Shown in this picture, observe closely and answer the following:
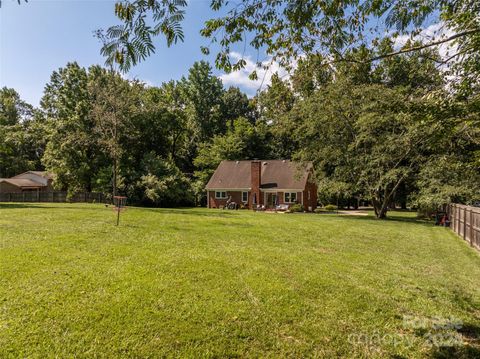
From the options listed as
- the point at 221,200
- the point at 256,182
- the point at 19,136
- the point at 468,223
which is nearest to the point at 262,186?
the point at 256,182

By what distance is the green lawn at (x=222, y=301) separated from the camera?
3877 mm

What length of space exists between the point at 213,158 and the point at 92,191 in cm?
1468

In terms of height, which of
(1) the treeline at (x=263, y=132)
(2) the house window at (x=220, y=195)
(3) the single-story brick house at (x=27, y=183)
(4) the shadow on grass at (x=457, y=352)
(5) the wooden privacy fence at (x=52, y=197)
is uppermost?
(1) the treeline at (x=263, y=132)

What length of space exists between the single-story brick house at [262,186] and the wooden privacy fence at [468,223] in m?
15.8

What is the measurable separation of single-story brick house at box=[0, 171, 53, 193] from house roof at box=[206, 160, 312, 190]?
19382mm

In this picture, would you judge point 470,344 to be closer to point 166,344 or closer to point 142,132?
point 166,344

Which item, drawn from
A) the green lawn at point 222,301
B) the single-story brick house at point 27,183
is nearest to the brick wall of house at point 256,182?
the single-story brick house at point 27,183

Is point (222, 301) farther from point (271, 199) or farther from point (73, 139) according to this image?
point (73, 139)

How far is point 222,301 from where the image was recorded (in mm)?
5055

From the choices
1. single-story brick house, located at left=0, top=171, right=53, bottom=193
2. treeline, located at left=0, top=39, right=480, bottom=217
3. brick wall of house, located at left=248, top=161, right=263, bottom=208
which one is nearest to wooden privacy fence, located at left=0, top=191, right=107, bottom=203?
treeline, located at left=0, top=39, right=480, bottom=217

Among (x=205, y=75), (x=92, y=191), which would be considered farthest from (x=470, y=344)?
(x=205, y=75)

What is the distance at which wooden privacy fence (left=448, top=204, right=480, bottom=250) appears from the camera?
1167 centimetres

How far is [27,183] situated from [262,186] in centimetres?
2875

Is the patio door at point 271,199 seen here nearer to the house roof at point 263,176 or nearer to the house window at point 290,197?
the house roof at point 263,176
